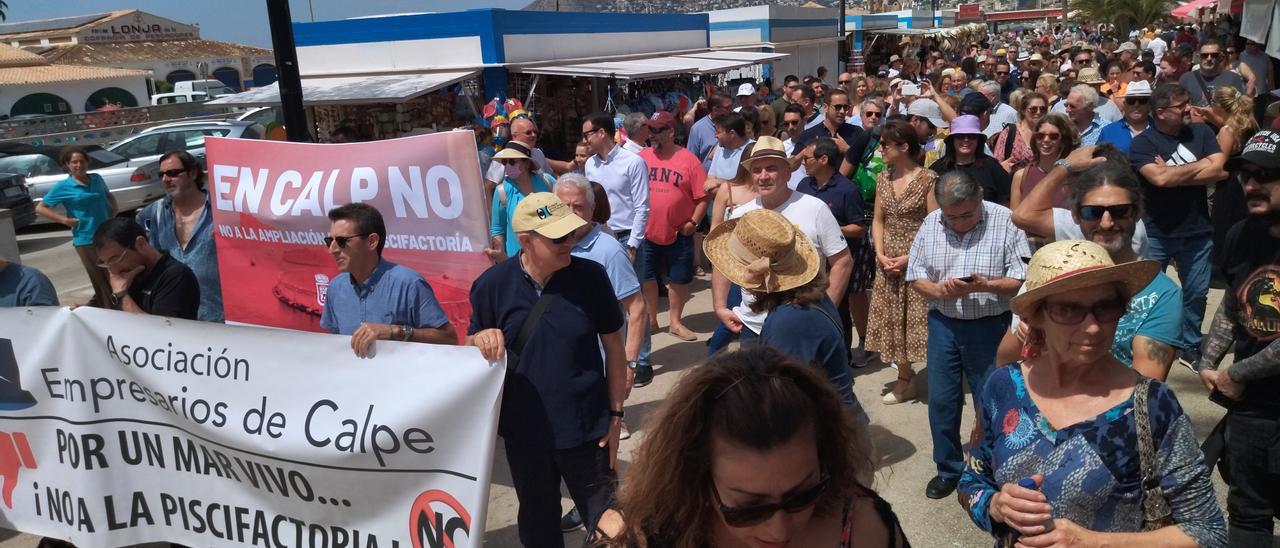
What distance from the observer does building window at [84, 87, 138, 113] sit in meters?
36.6

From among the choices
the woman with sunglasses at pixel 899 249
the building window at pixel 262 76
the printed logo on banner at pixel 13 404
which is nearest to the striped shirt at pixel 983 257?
the woman with sunglasses at pixel 899 249

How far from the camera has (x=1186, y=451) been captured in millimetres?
2205

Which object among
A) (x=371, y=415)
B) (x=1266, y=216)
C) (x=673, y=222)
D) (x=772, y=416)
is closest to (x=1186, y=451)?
(x=772, y=416)

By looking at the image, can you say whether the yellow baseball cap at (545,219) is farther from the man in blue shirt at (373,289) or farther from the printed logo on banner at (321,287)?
the printed logo on banner at (321,287)

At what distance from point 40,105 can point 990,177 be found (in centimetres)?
3856

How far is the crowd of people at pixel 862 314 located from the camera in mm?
1944

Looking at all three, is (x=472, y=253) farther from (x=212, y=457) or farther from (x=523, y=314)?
(x=212, y=457)

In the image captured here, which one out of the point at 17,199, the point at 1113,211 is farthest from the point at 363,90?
the point at 1113,211

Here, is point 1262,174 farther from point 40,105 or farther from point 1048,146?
point 40,105

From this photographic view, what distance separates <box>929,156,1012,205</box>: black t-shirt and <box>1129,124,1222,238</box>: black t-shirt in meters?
0.79

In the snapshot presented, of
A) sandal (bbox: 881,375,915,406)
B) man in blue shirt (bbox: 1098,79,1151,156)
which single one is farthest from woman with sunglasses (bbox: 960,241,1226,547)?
man in blue shirt (bbox: 1098,79,1151,156)

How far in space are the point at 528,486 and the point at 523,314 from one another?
0.69m

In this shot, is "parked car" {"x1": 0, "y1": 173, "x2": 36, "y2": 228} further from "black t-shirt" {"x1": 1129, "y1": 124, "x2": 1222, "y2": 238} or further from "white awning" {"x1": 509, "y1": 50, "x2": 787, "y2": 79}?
"black t-shirt" {"x1": 1129, "y1": 124, "x2": 1222, "y2": 238}

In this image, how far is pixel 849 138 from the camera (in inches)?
337
